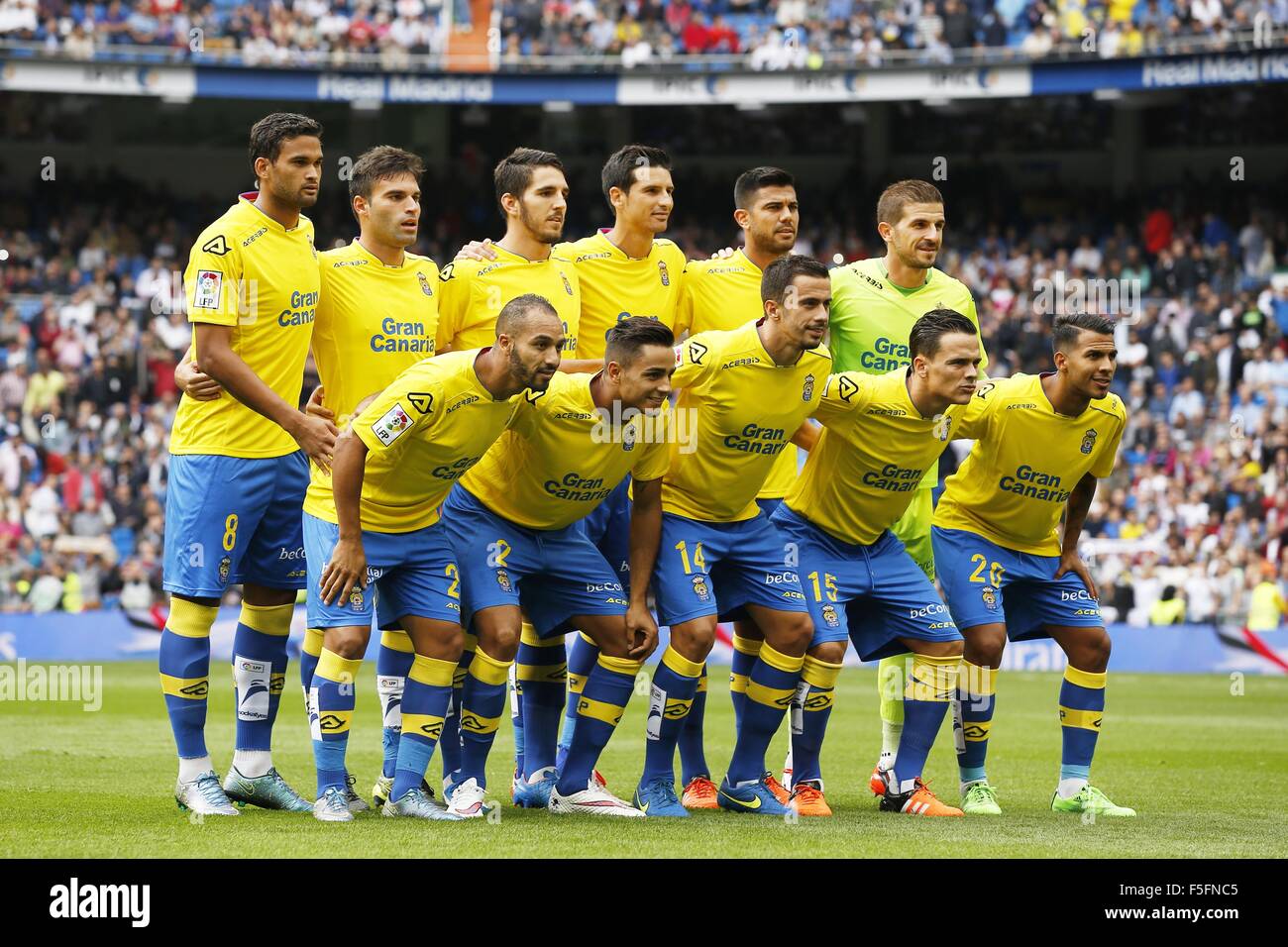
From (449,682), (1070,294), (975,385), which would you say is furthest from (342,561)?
(1070,294)

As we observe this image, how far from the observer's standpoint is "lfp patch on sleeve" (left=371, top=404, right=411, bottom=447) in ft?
22.9

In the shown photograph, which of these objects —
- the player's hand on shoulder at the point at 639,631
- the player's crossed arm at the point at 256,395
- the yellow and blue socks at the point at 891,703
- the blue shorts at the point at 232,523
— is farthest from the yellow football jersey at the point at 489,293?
the yellow and blue socks at the point at 891,703

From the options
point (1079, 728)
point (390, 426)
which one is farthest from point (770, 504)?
point (390, 426)

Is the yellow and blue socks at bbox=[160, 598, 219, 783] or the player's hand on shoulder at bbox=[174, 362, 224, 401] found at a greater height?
the player's hand on shoulder at bbox=[174, 362, 224, 401]

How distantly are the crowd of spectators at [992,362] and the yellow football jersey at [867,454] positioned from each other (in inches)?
537

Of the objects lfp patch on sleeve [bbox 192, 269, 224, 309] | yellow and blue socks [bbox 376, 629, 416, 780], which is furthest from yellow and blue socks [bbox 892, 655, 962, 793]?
lfp patch on sleeve [bbox 192, 269, 224, 309]

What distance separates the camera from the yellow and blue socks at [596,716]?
7734mm

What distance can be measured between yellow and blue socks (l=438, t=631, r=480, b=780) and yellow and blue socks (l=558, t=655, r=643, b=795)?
66 centimetres

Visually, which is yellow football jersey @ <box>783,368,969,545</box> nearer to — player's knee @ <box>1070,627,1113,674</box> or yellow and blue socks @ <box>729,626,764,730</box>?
yellow and blue socks @ <box>729,626,764,730</box>

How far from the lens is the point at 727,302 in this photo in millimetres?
8727

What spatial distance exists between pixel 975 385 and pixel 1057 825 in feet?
7.11

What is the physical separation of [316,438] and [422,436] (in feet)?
1.50

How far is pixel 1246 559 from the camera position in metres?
21.5

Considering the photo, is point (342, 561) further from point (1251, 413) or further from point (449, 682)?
point (1251, 413)
